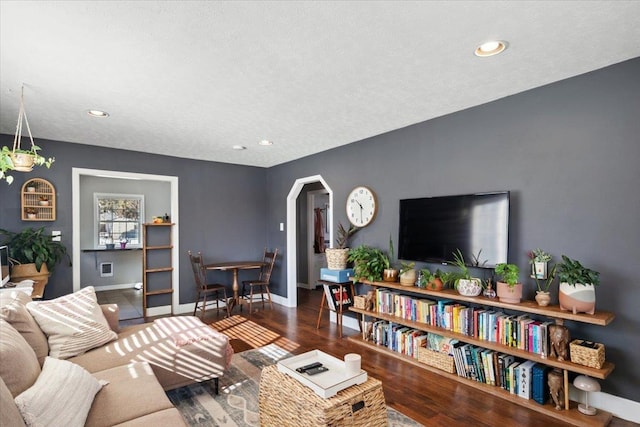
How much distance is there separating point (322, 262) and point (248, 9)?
6.00m

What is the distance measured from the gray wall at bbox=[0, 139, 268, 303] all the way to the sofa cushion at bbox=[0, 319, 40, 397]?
3.20 meters

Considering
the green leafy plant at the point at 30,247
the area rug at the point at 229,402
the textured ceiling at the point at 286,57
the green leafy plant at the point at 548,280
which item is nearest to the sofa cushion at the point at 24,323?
the area rug at the point at 229,402

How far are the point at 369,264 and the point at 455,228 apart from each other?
1.06 metres

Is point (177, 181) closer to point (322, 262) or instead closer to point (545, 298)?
point (322, 262)

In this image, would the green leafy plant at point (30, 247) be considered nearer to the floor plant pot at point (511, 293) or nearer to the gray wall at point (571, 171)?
the gray wall at point (571, 171)

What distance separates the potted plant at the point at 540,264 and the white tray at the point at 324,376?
1.71 metres

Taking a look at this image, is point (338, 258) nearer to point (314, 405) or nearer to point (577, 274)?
point (577, 274)

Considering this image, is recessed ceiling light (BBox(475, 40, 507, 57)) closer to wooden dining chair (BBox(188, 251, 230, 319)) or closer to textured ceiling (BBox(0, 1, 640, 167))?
textured ceiling (BBox(0, 1, 640, 167))

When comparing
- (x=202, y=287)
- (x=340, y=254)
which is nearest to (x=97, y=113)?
(x=202, y=287)

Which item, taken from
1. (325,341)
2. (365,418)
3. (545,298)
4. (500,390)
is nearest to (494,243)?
(545,298)

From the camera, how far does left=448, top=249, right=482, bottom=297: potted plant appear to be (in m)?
2.99

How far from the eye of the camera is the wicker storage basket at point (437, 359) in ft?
10.1

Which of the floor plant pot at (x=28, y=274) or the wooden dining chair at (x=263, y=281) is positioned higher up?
the floor plant pot at (x=28, y=274)

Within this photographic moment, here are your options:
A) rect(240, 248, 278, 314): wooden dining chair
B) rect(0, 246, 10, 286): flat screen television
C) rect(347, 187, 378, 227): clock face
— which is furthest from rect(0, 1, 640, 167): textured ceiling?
rect(240, 248, 278, 314): wooden dining chair
